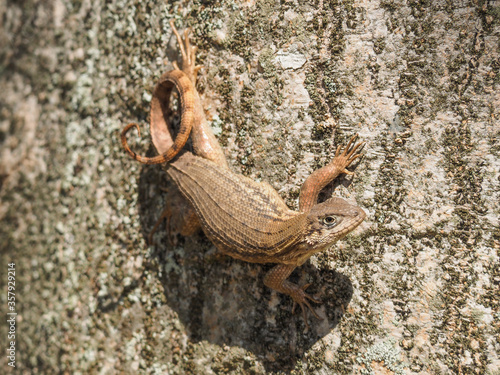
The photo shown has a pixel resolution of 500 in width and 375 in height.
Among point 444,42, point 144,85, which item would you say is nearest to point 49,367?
point 144,85

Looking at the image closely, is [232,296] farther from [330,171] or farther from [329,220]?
[330,171]

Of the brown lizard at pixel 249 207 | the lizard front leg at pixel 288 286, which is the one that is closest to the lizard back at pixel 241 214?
the brown lizard at pixel 249 207

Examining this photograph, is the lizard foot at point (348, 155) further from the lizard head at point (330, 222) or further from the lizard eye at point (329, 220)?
the lizard eye at point (329, 220)

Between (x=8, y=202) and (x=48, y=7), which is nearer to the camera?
(x=48, y=7)

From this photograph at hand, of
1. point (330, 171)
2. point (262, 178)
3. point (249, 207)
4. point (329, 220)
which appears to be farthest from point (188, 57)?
point (329, 220)

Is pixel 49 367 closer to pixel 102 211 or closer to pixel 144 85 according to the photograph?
pixel 102 211
